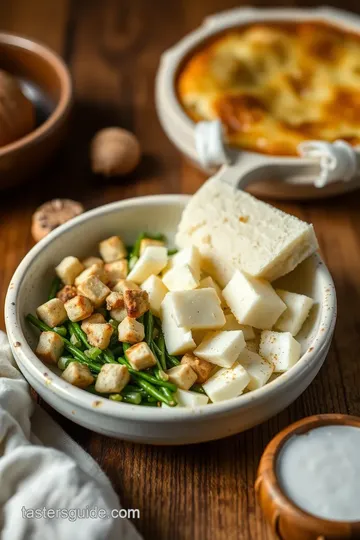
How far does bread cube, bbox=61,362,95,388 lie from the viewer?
2086 mm

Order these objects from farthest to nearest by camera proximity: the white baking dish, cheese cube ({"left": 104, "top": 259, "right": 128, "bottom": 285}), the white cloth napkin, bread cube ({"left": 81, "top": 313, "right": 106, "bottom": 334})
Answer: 1. the white baking dish
2. cheese cube ({"left": 104, "top": 259, "right": 128, "bottom": 285})
3. bread cube ({"left": 81, "top": 313, "right": 106, "bottom": 334})
4. the white cloth napkin

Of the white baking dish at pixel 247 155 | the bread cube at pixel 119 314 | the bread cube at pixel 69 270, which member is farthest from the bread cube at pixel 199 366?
the white baking dish at pixel 247 155

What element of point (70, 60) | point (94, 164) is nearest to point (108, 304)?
point (94, 164)

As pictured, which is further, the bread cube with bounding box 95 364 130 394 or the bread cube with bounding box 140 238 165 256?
the bread cube with bounding box 140 238 165 256

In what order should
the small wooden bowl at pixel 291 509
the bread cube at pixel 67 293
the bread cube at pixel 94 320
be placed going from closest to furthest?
the small wooden bowl at pixel 291 509 < the bread cube at pixel 94 320 < the bread cube at pixel 67 293

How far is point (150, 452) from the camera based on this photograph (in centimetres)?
220

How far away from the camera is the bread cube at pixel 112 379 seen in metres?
2.07

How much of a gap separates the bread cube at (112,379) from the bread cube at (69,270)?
475mm

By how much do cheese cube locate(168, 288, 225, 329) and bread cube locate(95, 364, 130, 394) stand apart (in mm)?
226

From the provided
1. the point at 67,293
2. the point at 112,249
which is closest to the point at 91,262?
the point at 112,249

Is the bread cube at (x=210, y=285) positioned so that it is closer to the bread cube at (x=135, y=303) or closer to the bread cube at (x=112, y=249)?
the bread cube at (x=135, y=303)

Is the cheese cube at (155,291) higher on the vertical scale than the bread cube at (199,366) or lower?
higher

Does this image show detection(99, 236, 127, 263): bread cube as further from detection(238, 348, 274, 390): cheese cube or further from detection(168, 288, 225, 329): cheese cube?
detection(238, 348, 274, 390): cheese cube

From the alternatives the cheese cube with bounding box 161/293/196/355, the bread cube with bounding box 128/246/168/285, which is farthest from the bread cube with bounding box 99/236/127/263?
the cheese cube with bounding box 161/293/196/355
